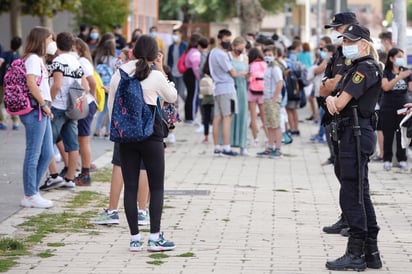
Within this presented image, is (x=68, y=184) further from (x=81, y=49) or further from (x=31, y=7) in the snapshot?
(x=31, y=7)

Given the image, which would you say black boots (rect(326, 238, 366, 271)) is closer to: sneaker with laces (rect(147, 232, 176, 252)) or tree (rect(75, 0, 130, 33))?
sneaker with laces (rect(147, 232, 176, 252))

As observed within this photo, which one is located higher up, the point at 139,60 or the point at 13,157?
the point at 139,60

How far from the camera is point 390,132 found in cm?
1625

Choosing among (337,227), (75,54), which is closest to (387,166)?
(75,54)

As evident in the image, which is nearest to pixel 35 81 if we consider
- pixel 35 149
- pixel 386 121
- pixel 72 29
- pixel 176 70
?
pixel 35 149

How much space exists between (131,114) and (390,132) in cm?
794

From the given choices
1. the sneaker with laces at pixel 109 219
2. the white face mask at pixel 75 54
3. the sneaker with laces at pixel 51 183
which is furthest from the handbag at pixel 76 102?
the sneaker with laces at pixel 109 219

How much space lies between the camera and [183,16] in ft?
235

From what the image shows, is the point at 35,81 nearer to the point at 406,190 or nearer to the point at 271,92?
the point at 406,190

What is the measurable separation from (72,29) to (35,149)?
23925 mm

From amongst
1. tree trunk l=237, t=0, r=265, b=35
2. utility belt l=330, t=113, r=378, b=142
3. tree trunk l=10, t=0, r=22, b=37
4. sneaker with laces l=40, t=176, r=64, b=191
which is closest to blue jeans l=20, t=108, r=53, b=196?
sneaker with laces l=40, t=176, r=64, b=191

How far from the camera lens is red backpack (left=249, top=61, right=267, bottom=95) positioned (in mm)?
18984

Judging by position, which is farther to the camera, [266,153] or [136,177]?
A: [266,153]

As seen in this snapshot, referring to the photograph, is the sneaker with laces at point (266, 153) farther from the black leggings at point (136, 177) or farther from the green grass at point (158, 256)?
the green grass at point (158, 256)
